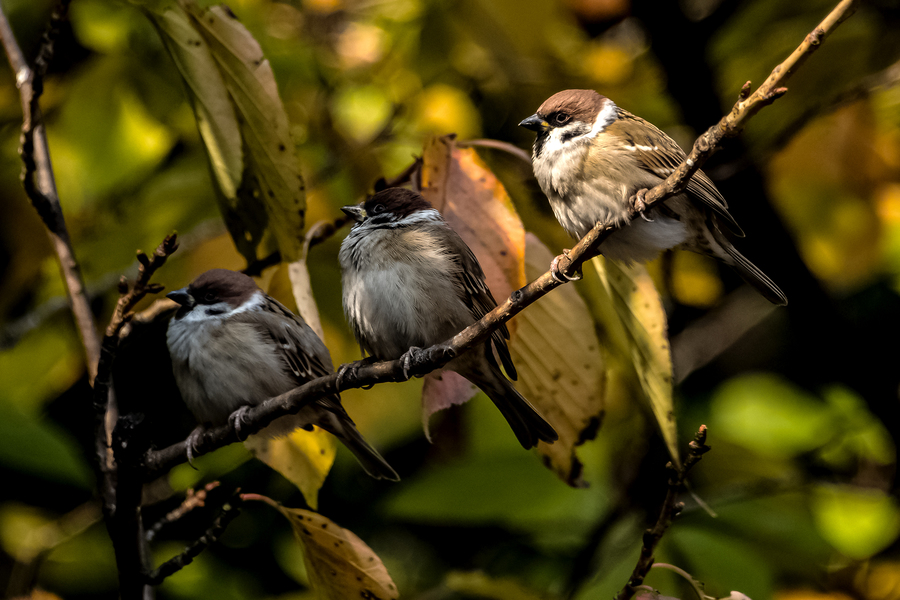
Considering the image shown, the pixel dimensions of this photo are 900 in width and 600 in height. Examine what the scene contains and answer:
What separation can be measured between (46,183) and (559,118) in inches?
56.2

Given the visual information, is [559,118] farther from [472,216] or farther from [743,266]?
[743,266]

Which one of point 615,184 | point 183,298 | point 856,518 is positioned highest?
point 615,184

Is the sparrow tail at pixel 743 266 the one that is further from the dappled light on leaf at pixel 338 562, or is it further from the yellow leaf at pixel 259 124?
the dappled light on leaf at pixel 338 562

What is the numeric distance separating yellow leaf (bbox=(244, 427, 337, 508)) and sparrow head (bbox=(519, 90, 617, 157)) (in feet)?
3.11

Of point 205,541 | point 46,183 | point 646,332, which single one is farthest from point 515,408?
point 46,183

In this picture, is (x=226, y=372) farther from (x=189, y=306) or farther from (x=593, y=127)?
(x=593, y=127)

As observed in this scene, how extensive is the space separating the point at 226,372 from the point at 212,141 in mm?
840

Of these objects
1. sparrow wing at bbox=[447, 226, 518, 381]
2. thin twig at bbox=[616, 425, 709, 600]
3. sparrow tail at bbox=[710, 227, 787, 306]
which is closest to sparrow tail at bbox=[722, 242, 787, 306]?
sparrow tail at bbox=[710, 227, 787, 306]

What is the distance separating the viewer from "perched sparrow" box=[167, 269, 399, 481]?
6.88 ft

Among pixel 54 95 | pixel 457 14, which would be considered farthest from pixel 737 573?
pixel 54 95

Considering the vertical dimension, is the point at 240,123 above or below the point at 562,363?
above

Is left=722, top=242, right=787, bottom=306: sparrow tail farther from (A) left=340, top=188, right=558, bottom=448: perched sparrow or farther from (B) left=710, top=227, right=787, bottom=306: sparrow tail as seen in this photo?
(A) left=340, top=188, right=558, bottom=448: perched sparrow

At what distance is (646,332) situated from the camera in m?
1.54

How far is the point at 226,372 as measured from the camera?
2197 millimetres
